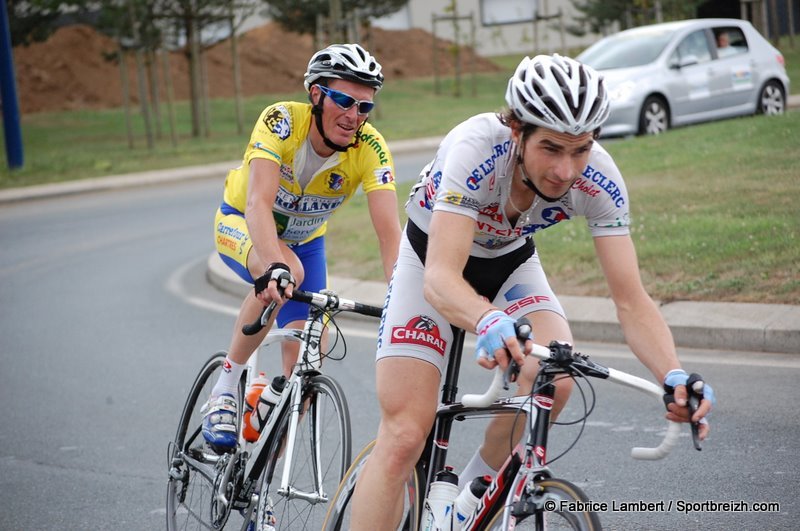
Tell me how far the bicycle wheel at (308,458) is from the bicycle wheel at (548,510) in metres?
1.16

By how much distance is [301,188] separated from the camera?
513 cm

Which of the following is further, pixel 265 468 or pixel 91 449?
pixel 91 449

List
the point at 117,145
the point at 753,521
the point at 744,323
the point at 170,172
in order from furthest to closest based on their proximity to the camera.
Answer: the point at 117,145, the point at 170,172, the point at 744,323, the point at 753,521

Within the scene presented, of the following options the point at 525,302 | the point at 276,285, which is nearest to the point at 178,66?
the point at 276,285

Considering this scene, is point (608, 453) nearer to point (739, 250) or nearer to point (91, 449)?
point (91, 449)

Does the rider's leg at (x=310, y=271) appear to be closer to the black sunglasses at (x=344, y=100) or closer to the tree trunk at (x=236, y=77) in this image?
the black sunglasses at (x=344, y=100)

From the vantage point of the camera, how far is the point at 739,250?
9.51 m

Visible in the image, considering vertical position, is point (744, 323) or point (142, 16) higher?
point (142, 16)

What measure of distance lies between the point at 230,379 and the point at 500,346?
2.25m

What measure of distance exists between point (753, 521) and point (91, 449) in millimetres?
3931

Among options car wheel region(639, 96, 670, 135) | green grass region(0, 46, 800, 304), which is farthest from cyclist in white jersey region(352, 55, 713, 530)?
car wheel region(639, 96, 670, 135)

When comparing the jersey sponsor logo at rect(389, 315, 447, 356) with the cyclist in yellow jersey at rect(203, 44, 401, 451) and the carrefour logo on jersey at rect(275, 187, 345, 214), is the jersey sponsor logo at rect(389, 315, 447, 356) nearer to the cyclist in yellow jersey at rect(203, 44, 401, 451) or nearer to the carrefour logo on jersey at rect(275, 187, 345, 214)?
the cyclist in yellow jersey at rect(203, 44, 401, 451)

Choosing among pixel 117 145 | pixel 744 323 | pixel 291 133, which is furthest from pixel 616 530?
pixel 117 145

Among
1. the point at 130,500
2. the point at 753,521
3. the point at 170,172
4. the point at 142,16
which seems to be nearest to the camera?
the point at 753,521
